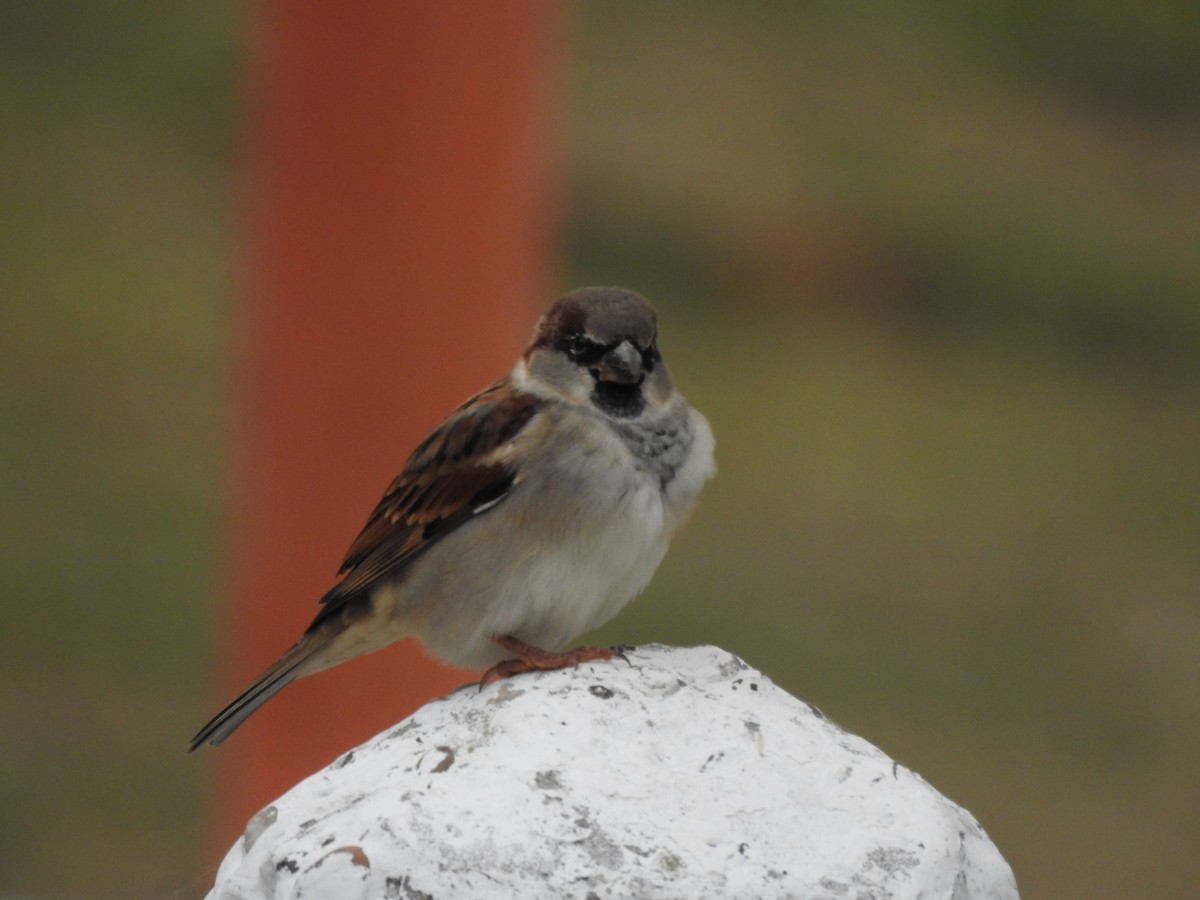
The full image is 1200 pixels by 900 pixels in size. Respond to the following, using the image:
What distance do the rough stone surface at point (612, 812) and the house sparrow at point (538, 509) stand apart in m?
0.42

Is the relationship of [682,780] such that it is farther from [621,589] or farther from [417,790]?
[621,589]

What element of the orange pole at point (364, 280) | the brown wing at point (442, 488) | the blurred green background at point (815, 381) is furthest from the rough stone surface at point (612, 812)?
the blurred green background at point (815, 381)

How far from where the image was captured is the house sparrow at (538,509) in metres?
2.50

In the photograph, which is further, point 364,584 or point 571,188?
point 571,188

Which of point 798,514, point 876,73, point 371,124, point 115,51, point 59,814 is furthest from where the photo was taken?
point 876,73

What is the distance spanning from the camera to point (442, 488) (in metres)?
2.66

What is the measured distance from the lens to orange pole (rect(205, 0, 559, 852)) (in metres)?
3.42

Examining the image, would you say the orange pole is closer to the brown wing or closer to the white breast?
the brown wing

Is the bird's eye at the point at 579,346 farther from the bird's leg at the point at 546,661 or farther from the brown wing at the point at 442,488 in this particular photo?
the bird's leg at the point at 546,661

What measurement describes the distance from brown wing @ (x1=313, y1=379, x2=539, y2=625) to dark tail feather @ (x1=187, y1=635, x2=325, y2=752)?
6cm

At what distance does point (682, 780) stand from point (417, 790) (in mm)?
247

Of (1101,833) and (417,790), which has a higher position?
(417,790)

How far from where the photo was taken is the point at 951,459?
23.7 ft

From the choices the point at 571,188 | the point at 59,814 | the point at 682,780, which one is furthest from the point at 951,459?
the point at 682,780
